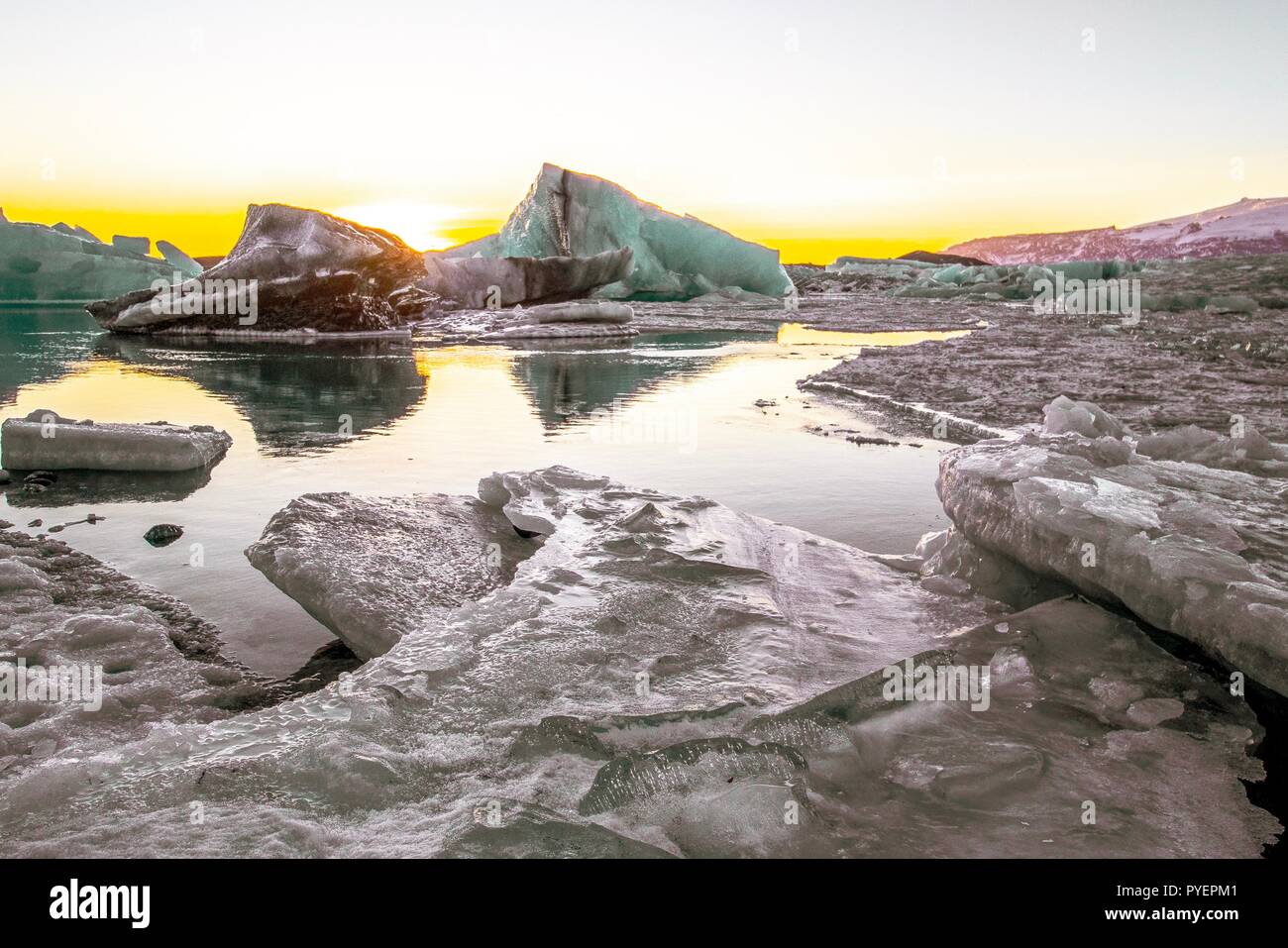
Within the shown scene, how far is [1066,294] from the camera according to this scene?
91.6 ft

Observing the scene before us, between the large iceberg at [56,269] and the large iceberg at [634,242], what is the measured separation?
17962 millimetres

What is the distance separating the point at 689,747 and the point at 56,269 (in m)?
44.9

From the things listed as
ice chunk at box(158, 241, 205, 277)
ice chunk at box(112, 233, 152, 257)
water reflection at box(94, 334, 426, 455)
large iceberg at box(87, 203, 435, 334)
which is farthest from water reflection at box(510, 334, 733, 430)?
ice chunk at box(112, 233, 152, 257)

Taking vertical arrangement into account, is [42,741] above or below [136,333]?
below

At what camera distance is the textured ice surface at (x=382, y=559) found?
242cm

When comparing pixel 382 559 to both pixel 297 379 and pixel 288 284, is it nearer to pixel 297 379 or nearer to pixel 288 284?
pixel 297 379

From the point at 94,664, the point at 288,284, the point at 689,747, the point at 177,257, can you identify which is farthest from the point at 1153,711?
the point at 177,257

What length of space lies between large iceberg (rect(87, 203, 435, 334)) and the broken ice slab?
34.7ft

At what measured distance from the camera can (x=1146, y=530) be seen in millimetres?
2285

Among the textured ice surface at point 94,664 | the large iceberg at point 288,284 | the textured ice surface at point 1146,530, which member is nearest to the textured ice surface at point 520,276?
the large iceberg at point 288,284

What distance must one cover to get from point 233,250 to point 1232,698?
16.6m

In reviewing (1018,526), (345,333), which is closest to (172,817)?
(1018,526)

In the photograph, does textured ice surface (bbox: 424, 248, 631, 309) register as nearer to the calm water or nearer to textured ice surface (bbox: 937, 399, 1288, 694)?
the calm water
